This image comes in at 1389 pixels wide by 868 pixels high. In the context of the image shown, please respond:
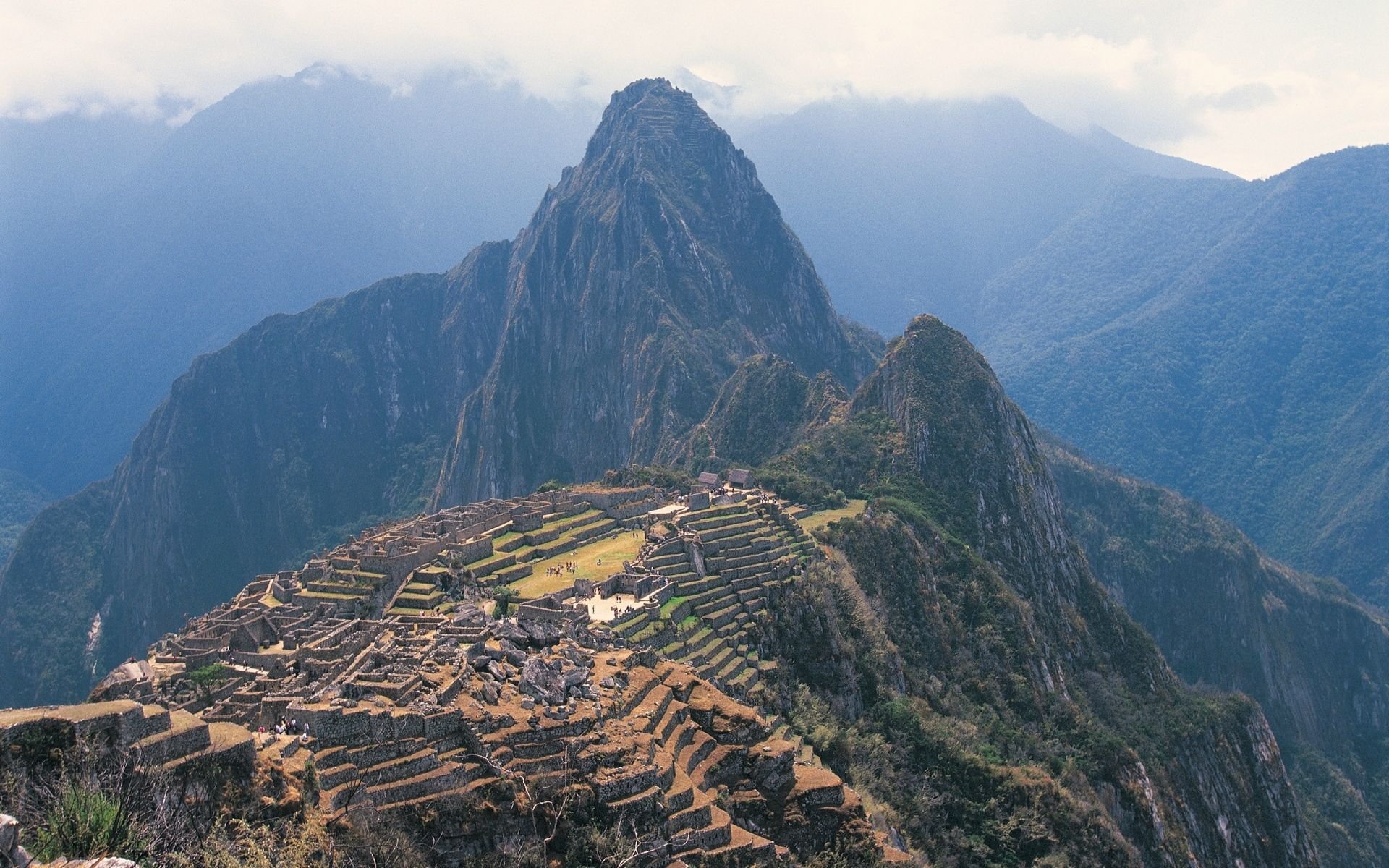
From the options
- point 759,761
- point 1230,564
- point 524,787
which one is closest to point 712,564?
point 759,761

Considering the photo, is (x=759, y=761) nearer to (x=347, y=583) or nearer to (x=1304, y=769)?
(x=347, y=583)

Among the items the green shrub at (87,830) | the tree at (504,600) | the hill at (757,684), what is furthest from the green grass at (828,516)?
the green shrub at (87,830)

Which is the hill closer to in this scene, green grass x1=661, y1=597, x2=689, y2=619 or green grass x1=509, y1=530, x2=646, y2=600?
green grass x1=661, y1=597, x2=689, y2=619

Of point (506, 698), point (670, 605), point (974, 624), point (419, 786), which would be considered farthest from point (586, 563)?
point (419, 786)

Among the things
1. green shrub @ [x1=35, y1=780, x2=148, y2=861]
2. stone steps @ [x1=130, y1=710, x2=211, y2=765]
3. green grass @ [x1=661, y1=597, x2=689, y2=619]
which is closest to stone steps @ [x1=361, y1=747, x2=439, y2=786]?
stone steps @ [x1=130, y1=710, x2=211, y2=765]

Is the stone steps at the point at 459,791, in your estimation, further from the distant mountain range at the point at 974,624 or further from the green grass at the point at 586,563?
the green grass at the point at 586,563

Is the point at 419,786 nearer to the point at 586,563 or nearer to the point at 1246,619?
the point at 586,563
